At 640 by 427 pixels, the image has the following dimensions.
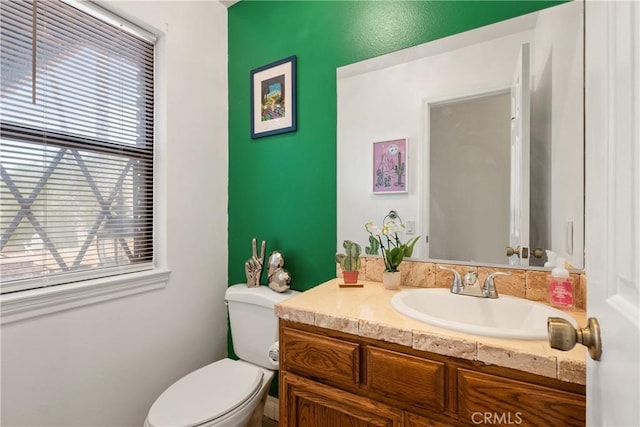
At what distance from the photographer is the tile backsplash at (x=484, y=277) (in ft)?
3.20

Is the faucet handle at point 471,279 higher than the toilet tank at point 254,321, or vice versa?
the faucet handle at point 471,279

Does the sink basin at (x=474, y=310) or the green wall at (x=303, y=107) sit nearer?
the sink basin at (x=474, y=310)

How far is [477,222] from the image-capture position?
1171mm

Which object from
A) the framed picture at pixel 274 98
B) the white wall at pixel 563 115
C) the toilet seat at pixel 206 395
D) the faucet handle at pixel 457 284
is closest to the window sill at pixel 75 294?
the toilet seat at pixel 206 395

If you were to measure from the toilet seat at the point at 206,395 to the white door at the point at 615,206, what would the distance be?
112 cm

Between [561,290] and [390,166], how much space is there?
75 centimetres

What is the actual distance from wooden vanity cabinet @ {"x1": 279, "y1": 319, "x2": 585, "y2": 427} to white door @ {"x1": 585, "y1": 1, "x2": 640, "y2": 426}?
0.20 metres

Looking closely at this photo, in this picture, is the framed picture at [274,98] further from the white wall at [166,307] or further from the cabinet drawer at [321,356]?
the cabinet drawer at [321,356]

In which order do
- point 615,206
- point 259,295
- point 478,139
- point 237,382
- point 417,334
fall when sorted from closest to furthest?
point 615,206, point 417,334, point 478,139, point 237,382, point 259,295

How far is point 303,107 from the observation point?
1572 millimetres

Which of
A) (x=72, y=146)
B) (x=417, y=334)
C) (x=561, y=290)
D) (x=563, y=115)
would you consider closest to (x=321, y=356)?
(x=417, y=334)

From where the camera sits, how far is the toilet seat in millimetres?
1076

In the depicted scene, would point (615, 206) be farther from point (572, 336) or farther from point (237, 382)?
point (237, 382)

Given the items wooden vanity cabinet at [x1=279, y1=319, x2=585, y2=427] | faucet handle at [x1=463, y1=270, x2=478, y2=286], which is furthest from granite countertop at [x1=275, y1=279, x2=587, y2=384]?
faucet handle at [x1=463, y1=270, x2=478, y2=286]
